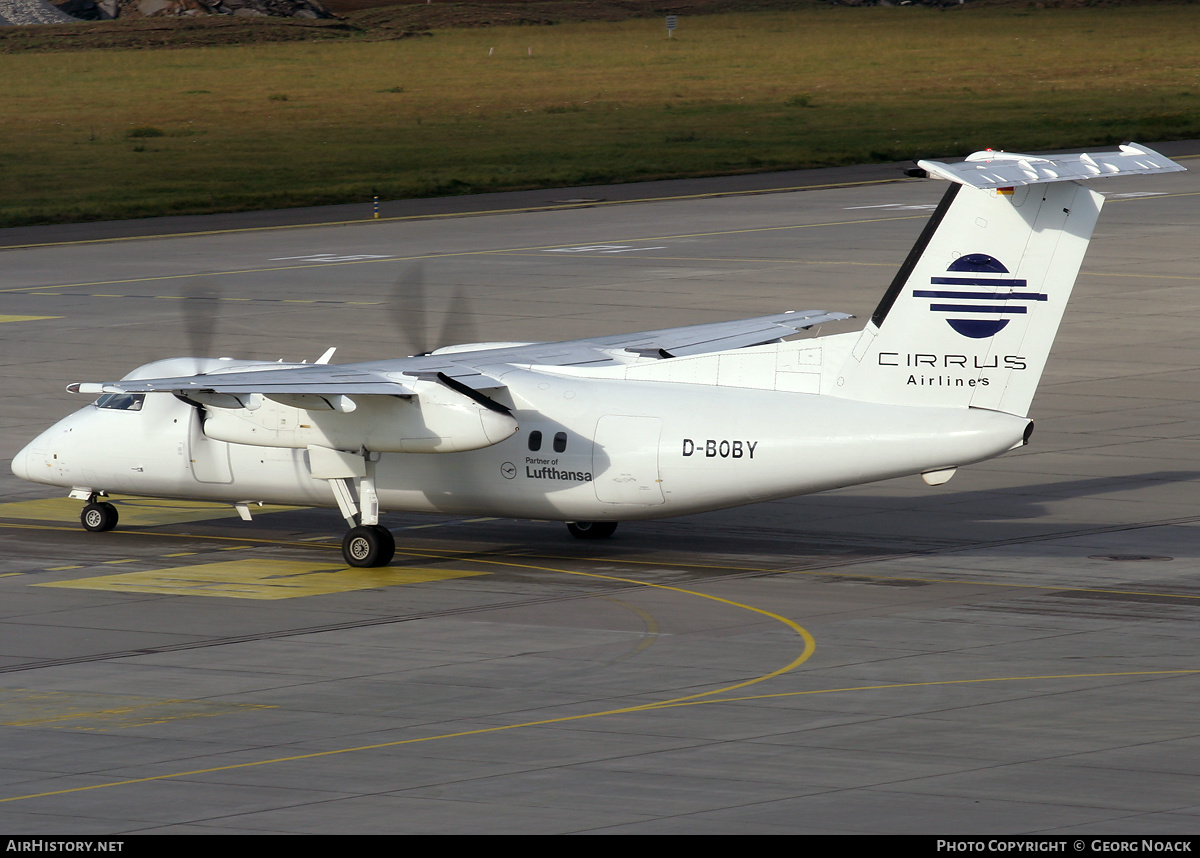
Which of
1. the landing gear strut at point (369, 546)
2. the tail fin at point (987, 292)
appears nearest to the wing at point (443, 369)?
the landing gear strut at point (369, 546)

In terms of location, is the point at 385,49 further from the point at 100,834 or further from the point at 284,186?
the point at 100,834

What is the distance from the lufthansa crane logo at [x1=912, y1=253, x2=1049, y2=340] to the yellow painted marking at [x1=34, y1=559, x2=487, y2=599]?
7.04 meters

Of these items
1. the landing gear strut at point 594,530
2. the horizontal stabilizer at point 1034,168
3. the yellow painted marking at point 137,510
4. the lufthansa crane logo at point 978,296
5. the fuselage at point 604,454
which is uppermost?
the horizontal stabilizer at point 1034,168

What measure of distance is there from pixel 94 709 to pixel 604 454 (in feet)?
27.4

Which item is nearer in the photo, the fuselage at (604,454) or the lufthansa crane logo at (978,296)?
the lufthansa crane logo at (978,296)

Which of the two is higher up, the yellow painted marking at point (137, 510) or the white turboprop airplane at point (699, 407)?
the white turboprop airplane at point (699, 407)

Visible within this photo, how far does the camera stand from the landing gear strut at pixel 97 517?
28.3 m

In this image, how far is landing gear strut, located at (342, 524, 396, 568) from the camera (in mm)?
25375

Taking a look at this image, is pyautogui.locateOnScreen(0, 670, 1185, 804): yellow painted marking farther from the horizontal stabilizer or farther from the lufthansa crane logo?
the horizontal stabilizer

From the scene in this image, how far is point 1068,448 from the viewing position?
33344 millimetres

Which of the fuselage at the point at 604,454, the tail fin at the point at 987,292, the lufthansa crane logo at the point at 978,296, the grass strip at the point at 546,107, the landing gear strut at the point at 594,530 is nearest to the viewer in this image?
the tail fin at the point at 987,292

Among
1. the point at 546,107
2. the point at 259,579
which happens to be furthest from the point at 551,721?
the point at 546,107

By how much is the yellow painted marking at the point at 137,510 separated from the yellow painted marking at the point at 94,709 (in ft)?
33.1

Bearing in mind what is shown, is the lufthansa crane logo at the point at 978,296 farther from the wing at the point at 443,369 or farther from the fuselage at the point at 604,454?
the wing at the point at 443,369
